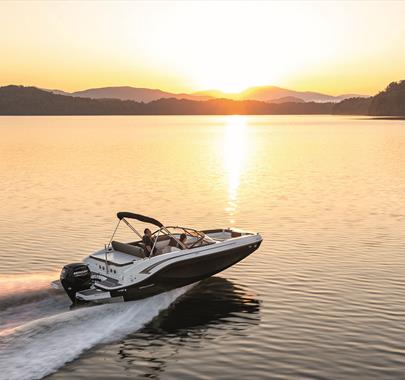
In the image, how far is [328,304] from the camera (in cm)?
2145

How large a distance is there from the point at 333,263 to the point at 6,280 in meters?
13.8

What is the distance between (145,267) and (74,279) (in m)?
2.46

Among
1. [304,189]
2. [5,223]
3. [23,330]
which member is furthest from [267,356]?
[304,189]

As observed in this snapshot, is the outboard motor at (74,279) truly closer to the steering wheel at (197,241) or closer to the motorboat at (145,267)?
the motorboat at (145,267)

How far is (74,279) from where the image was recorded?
68.7 ft

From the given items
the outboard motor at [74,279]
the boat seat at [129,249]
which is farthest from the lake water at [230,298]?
the boat seat at [129,249]

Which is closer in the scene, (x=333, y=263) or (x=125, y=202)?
Answer: (x=333, y=263)

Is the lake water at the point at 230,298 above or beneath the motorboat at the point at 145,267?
beneath

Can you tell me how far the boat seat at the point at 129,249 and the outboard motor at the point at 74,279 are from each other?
2.02m

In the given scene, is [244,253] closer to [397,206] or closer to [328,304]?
[328,304]

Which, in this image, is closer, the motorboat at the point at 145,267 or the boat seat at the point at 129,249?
the motorboat at the point at 145,267

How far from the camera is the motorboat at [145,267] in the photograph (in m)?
21.0

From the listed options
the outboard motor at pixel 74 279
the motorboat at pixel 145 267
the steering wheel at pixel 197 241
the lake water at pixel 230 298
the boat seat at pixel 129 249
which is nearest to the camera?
the lake water at pixel 230 298

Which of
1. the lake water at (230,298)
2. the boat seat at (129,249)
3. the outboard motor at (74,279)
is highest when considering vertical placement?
the boat seat at (129,249)
